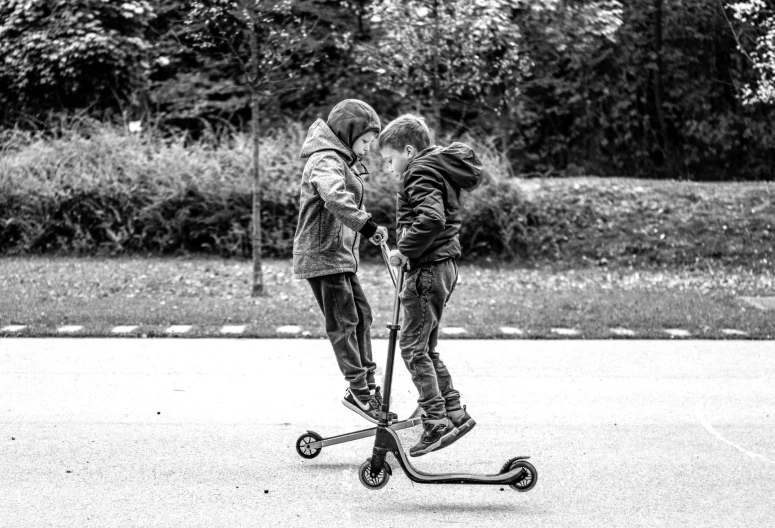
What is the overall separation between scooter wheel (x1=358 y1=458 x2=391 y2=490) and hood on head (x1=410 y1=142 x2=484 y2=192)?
1481mm

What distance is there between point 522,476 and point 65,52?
16.7 meters

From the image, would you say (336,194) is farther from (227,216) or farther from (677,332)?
(227,216)

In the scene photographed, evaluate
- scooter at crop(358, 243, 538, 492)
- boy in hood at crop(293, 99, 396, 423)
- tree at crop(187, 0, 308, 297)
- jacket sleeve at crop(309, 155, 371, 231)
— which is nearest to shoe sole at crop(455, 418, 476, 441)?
scooter at crop(358, 243, 538, 492)

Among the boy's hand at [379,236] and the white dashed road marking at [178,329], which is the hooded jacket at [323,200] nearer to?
the boy's hand at [379,236]

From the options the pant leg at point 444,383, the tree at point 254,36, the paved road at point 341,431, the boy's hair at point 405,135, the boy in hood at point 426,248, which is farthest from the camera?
the tree at point 254,36

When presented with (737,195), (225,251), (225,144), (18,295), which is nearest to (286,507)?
(18,295)

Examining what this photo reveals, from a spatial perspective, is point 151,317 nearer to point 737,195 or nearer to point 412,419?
point 412,419

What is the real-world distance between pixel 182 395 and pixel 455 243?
2561mm

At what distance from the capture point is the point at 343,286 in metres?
5.17

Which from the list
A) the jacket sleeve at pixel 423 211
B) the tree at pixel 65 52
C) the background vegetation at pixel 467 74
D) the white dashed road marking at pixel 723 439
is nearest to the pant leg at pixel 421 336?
the jacket sleeve at pixel 423 211

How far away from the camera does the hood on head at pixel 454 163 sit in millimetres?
4680

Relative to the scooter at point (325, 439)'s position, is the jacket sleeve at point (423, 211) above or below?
above

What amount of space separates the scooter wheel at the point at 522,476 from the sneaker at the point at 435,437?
1.35ft

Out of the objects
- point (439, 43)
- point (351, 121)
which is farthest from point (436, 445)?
point (439, 43)
